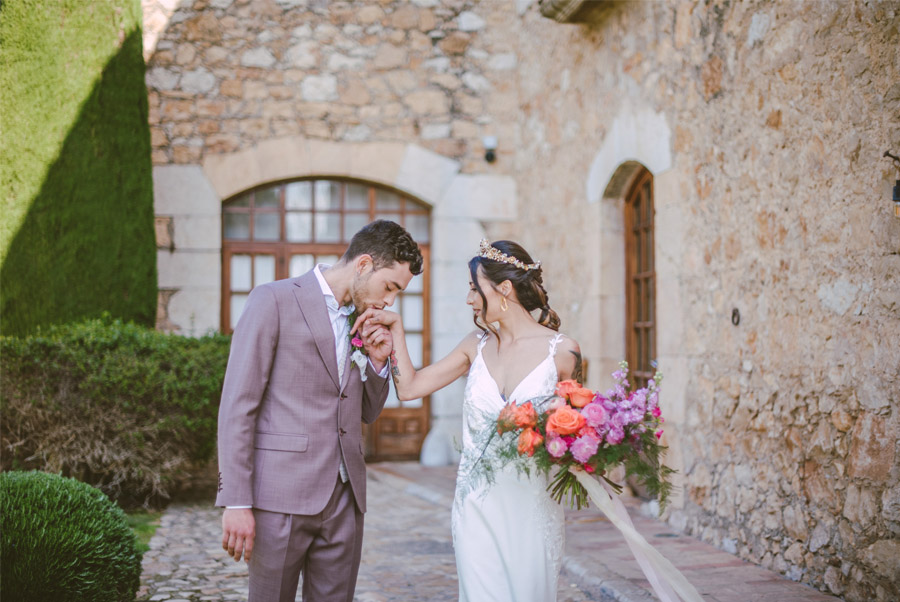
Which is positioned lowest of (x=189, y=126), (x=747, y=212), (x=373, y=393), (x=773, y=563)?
(x=773, y=563)

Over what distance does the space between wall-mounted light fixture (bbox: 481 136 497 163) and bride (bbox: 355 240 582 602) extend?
5.72m

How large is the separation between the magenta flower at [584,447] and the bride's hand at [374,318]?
68 centimetres

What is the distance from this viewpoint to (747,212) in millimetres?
4594

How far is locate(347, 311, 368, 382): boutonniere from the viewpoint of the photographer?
105 inches

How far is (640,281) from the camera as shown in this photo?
21.2 feet

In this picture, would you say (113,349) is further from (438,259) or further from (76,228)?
(438,259)

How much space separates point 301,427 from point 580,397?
829 mm

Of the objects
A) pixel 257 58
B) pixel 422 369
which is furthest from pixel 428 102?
pixel 422 369

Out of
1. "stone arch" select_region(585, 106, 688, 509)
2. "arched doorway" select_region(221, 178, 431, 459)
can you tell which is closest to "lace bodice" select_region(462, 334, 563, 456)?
"stone arch" select_region(585, 106, 688, 509)

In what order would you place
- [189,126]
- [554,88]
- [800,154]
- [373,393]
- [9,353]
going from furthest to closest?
[189,126] < [554,88] < [9,353] < [800,154] < [373,393]

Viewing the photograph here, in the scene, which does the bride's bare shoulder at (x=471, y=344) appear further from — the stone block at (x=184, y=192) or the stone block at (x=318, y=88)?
the stone block at (x=318, y=88)

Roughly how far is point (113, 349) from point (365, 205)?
135 inches

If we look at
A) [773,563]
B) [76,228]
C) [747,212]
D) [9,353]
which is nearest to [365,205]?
[76,228]

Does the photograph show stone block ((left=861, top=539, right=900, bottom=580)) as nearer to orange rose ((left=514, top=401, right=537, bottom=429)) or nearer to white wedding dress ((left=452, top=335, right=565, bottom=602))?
white wedding dress ((left=452, top=335, right=565, bottom=602))
